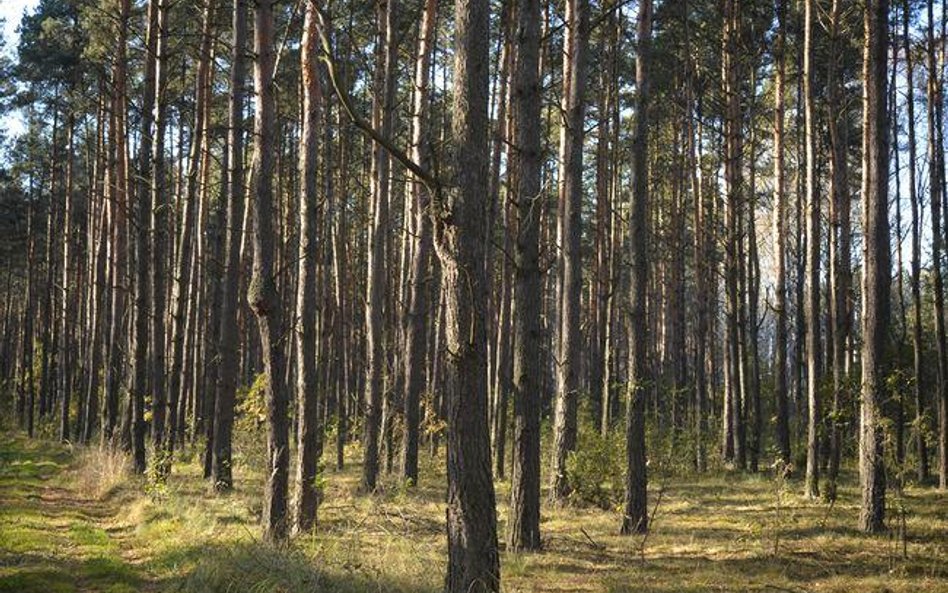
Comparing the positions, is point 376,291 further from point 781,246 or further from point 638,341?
point 781,246

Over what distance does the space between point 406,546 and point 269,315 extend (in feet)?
9.07

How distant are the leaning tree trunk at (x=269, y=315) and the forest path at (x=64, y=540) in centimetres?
143

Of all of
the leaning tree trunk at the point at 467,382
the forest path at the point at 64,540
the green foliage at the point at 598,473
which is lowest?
the forest path at the point at 64,540

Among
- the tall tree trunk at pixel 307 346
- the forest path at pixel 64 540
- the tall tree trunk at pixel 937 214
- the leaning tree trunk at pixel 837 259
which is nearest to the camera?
the forest path at pixel 64 540

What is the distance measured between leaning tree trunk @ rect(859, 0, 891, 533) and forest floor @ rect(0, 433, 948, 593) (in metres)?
0.56

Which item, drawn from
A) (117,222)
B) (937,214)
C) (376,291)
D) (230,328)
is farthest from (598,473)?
(117,222)

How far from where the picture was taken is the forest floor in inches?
276

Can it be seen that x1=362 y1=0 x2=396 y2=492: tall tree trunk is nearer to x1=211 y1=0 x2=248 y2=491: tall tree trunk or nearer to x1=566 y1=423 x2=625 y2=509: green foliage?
x1=211 y1=0 x2=248 y2=491: tall tree trunk

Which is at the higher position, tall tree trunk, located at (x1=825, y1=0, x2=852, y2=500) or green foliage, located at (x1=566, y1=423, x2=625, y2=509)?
tall tree trunk, located at (x1=825, y1=0, x2=852, y2=500)

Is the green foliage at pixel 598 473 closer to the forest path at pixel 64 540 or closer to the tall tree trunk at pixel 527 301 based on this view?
the tall tree trunk at pixel 527 301

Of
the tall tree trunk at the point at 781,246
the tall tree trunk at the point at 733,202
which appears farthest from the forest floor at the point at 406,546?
the tall tree trunk at the point at 733,202

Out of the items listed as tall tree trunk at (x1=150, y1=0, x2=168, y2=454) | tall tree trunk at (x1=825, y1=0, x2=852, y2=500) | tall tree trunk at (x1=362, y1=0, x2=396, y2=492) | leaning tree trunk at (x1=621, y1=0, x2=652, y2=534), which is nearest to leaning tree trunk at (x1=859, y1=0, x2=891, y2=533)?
tall tree trunk at (x1=825, y1=0, x2=852, y2=500)

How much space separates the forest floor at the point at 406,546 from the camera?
7.00m

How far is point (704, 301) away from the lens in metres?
23.0
